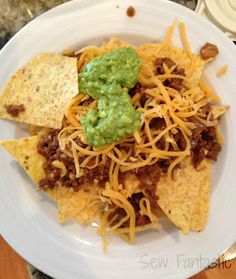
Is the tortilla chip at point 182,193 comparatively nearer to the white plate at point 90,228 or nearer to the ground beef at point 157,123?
the white plate at point 90,228

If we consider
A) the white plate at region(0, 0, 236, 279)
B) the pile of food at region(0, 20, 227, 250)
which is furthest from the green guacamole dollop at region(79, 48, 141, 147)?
the white plate at region(0, 0, 236, 279)

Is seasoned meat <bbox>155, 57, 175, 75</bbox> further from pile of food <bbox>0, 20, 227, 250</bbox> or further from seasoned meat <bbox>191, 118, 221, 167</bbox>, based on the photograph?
seasoned meat <bbox>191, 118, 221, 167</bbox>

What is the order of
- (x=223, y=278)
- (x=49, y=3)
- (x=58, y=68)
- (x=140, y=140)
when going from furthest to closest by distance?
(x=223, y=278) → (x=49, y=3) → (x=58, y=68) → (x=140, y=140)

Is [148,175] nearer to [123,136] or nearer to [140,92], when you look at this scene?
[123,136]

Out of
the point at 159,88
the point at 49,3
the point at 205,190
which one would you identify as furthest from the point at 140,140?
the point at 49,3

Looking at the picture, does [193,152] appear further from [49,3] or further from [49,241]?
[49,3]

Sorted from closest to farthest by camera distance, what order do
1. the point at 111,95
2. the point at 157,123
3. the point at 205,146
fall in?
the point at 111,95 < the point at 157,123 < the point at 205,146

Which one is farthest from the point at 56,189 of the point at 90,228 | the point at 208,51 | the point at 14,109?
the point at 208,51
